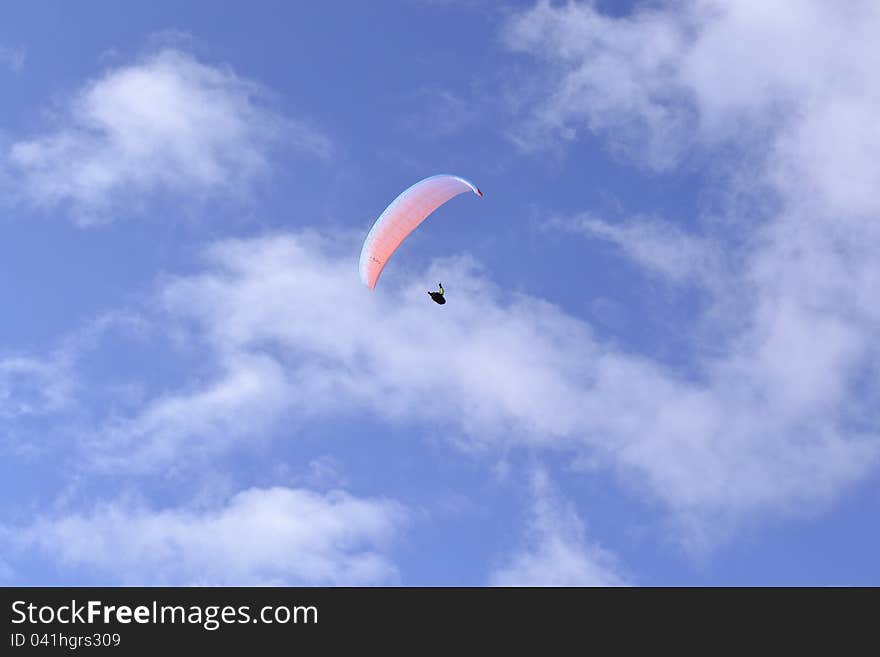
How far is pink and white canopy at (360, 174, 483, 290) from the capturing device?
80.1 m

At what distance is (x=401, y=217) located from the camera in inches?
3179

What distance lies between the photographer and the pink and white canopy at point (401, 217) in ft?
263
